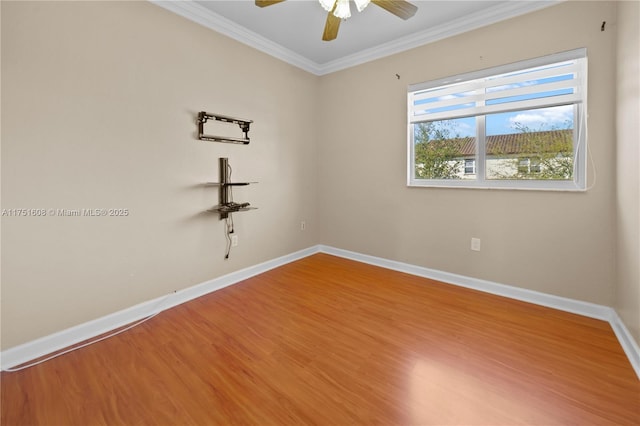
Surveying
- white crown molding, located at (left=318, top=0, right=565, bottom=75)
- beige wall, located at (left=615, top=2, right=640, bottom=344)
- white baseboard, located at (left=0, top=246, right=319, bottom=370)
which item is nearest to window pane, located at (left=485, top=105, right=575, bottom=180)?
beige wall, located at (left=615, top=2, right=640, bottom=344)

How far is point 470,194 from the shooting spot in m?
2.76

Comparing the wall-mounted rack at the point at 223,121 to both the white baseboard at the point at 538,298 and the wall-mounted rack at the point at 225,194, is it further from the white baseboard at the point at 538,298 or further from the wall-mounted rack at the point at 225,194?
the white baseboard at the point at 538,298

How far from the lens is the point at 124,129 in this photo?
2.10m

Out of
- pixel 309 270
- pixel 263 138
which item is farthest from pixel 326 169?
pixel 309 270

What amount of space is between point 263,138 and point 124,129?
1402mm

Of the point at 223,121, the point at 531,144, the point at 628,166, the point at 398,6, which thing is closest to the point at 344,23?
the point at 398,6

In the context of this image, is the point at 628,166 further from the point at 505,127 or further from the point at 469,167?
the point at 469,167

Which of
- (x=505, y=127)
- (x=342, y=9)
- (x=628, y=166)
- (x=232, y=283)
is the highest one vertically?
(x=342, y=9)

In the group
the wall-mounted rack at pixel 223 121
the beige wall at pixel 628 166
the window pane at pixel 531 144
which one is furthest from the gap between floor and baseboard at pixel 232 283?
the wall-mounted rack at pixel 223 121

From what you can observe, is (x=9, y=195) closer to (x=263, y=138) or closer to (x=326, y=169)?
(x=263, y=138)

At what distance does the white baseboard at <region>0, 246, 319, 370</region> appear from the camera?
1.70m

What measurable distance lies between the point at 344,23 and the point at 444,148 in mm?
1633

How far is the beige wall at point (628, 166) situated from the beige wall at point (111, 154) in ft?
9.80

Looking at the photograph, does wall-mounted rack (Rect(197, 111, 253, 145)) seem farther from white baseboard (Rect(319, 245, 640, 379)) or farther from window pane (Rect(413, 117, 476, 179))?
white baseboard (Rect(319, 245, 640, 379))
